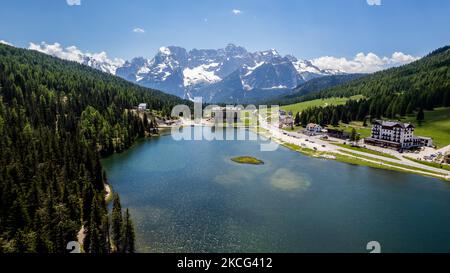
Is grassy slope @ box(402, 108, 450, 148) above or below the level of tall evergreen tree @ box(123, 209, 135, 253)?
above

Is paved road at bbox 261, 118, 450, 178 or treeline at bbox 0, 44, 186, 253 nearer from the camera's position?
treeline at bbox 0, 44, 186, 253

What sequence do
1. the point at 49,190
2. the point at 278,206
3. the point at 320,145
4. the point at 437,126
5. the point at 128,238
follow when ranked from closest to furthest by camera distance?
the point at 128,238
the point at 49,190
the point at 278,206
the point at 320,145
the point at 437,126

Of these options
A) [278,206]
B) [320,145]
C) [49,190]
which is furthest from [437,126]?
[49,190]

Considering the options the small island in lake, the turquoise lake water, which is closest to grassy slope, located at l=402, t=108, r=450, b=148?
the turquoise lake water

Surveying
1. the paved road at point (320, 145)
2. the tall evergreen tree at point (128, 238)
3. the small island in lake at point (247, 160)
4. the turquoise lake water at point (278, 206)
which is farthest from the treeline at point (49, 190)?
the paved road at point (320, 145)

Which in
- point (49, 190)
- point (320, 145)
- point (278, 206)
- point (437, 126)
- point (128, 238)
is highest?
point (437, 126)

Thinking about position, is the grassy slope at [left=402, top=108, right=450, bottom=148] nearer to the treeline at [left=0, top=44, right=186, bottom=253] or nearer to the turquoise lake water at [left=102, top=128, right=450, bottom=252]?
the turquoise lake water at [left=102, top=128, right=450, bottom=252]

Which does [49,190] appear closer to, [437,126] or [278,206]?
[278,206]

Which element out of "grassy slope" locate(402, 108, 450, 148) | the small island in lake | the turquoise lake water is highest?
"grassy slope" locate(402, 108, 450, 148)
